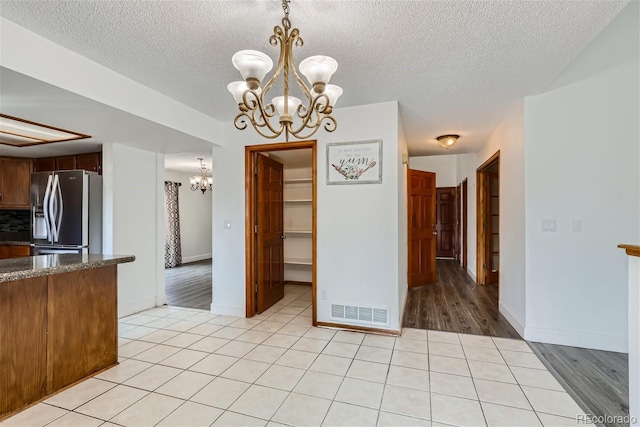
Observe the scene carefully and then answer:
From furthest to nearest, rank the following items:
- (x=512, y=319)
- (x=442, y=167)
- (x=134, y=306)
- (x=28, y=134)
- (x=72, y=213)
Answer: (x=442, y=167)
(x=134, y=306)
(x=72, y=213)
(x=28, y=134)
(x=512, y=319)

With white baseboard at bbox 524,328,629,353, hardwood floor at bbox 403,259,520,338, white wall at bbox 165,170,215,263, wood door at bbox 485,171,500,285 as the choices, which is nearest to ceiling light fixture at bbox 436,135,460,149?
wood door at bbox 485,171,500,285

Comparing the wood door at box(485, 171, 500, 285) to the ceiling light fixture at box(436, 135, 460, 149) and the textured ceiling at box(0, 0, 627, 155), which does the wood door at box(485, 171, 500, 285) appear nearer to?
the ceiling light fixture at box(436, 135, 460, 149)

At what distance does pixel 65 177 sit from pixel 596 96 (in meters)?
5.65

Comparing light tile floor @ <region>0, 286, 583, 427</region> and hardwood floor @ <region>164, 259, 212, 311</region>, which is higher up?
light tile floor @ <region>0, 286, 583, 427</region>

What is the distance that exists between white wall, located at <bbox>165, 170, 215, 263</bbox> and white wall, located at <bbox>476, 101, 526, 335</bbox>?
6867 mm

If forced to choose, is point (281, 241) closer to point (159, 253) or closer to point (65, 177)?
point (159, 253)

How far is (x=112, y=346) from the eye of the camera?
2.51 meters

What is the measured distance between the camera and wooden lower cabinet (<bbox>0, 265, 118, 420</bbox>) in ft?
6.26

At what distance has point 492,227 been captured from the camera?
5.15m

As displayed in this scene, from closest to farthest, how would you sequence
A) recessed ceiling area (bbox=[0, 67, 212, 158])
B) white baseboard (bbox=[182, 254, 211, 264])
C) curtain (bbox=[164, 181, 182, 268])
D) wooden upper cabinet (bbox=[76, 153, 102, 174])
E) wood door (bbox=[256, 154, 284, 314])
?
recessed ceiling area (bbox=[0, 67, 212, 158])
wood door (bbox=[256, 154, 284, 314])
wooden upper cabinet (bbox=[76, 153, 102, 174])
curtain (bbox=[164, 181, 182, 268])
white baseboard (bbox=[182, 254, 211, 264])

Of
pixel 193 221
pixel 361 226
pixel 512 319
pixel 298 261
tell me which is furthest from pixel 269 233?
pixel 193 221

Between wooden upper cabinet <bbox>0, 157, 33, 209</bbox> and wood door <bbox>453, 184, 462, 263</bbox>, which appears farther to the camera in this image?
wood door <bbox>453, 184, 462, 263</bbox>

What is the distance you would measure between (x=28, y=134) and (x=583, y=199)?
5824 millimetres

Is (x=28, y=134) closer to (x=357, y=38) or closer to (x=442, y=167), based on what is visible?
(x=357, y=38)
